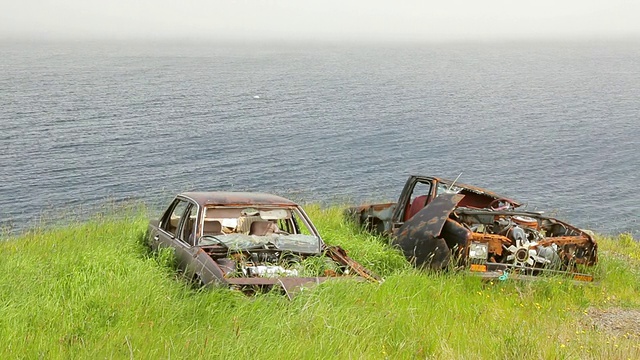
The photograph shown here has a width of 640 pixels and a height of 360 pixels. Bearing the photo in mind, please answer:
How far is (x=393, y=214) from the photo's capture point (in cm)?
1269

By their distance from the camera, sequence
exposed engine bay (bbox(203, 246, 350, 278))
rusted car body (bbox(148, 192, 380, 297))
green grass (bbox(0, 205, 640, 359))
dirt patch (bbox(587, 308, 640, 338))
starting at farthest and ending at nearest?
1. dirt patch (bbox(587, 308, 640, 338))
2. exposed engine bay (bbox(203, 246, 350, 278))
3. rusted car body (bbox(148, 192, 380, 297))
4. green grass (bbox(0, 205, 640, 359))

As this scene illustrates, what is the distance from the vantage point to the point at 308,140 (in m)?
44.4

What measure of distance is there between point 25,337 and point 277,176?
2902cm

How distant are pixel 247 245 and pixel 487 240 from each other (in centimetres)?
380

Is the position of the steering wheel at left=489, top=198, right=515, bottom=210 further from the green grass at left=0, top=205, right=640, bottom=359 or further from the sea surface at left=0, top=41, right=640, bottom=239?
the sea surface at left=0, top=41, right=640, bottom=239

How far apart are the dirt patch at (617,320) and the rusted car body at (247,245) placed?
2825mm

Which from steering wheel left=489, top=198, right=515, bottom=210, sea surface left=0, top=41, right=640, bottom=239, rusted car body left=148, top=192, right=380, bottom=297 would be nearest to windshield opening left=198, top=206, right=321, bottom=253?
rusted car body left=148, top=192, right=380, bottom=297

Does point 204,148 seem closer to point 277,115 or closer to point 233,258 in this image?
point 277,115

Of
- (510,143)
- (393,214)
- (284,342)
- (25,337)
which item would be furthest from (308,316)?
(510,143)

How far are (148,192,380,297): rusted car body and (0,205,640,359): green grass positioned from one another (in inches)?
11.7

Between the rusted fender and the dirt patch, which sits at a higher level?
the rusted fender

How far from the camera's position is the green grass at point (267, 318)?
551cm

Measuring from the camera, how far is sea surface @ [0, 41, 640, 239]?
1243 inches

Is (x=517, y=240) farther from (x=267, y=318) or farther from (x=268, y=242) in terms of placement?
(x=267, y=318)
